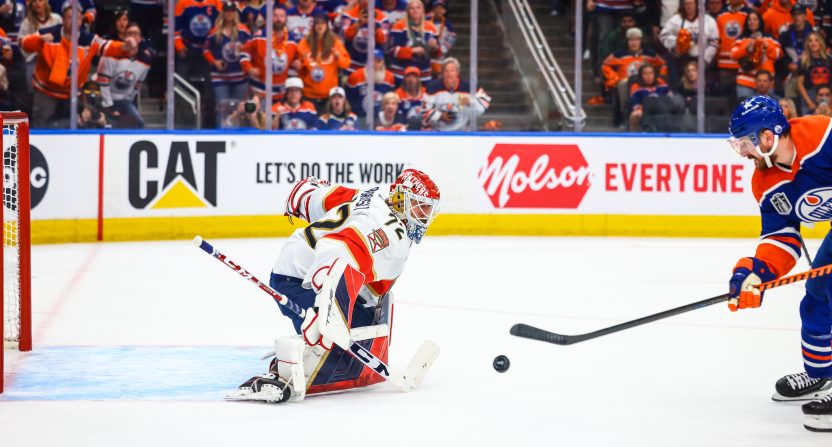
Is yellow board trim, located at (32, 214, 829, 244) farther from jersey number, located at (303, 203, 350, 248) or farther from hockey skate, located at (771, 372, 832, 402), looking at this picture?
hockey skate, located at (771, 372, 832, 402)

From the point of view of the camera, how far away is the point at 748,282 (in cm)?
406

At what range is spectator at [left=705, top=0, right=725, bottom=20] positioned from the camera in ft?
35.0

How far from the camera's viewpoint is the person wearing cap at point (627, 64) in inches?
421

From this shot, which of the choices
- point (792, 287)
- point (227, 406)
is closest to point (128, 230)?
point (792, 287)

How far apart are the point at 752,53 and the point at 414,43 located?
2965 millimetres

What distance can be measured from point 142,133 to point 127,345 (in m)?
4.40

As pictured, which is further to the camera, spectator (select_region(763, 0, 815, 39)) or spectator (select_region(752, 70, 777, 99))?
spectator (select_region(763, 0, 815, 39))

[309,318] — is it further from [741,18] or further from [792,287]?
[741,18]

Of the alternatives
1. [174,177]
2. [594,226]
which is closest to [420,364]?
[174,177]

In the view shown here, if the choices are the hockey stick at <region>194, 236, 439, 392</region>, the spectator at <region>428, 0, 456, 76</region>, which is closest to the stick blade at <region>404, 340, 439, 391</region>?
the hockey stick at <region>194, 236, 439, 392</region>

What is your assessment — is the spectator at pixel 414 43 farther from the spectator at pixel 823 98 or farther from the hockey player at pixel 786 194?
the hockey player at pixel 786 194

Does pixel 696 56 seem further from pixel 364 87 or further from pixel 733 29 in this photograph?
pixel 364 87

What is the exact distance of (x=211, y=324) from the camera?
19.6ft

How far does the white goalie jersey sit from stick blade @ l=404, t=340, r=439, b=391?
0.90 ft
